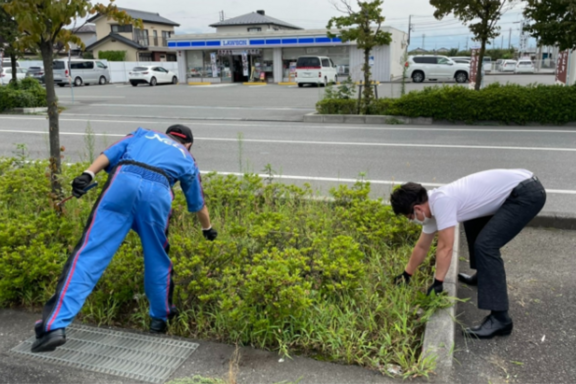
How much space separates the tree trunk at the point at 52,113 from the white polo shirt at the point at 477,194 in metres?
3.42

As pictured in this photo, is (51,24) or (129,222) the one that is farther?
(51,24)

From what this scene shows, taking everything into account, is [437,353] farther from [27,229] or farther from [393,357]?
[27,229]

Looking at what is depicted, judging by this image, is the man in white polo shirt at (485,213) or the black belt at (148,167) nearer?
the black belt at (148,167)

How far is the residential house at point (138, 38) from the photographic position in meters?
53.3

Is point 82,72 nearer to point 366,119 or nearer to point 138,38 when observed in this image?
point 138,38

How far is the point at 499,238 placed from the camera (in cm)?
336

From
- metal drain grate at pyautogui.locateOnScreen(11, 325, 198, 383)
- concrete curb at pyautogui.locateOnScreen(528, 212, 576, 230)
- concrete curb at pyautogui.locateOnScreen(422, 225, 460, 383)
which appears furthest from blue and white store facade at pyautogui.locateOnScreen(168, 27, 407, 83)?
metal drain grate at pyautogui.locateOnScreen(11, 325, 198, 383)

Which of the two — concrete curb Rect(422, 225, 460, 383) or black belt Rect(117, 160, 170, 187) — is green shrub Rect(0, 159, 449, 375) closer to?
concrete curb Rect(422, 225, 460, 383)

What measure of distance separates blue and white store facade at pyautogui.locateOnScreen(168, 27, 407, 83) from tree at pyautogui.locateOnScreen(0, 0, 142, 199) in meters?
32.2

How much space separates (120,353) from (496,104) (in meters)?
11.8

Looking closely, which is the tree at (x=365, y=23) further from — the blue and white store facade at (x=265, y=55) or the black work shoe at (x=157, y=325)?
the blue and white store facade at (x=265, y=55)

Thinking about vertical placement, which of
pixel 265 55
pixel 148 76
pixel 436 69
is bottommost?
pixel 148 76

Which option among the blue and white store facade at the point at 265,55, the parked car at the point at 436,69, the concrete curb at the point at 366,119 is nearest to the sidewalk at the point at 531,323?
the concrete curb at the point at 366,119

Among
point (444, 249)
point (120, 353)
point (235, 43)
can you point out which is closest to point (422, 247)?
point (444, 249)
